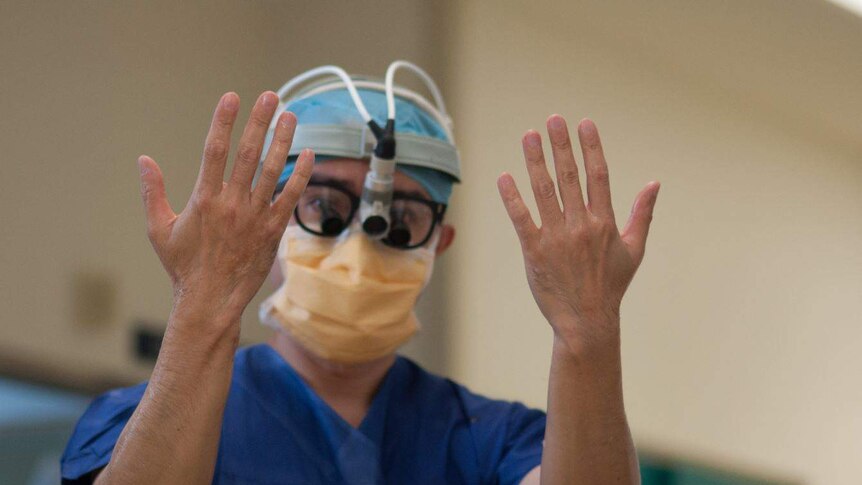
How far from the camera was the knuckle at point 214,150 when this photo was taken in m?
1.25

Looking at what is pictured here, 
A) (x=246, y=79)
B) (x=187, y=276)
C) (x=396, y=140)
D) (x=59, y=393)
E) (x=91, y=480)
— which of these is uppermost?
(x=246, y=79)

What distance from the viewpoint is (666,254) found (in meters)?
3.66

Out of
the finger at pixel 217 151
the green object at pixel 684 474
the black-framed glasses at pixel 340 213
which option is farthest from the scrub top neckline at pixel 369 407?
the green object at pixel 684 474

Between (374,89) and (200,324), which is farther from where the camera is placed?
(374,89)

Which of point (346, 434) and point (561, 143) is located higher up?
point (561, 143)

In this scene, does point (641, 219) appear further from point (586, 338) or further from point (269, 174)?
point (269, 174)

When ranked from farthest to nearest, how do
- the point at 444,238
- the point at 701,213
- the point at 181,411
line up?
the point at 701,213, the point at 444,238, the point at 181,411

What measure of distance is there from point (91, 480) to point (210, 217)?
392 millimetres

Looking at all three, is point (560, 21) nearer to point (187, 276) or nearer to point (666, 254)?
point (666, 254)

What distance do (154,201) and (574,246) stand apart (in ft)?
1.62

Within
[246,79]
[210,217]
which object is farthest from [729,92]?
[210,217]

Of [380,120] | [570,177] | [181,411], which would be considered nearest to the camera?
[181,411]

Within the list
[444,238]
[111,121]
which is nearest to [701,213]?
[111,121]

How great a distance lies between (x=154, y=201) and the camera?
127cm
